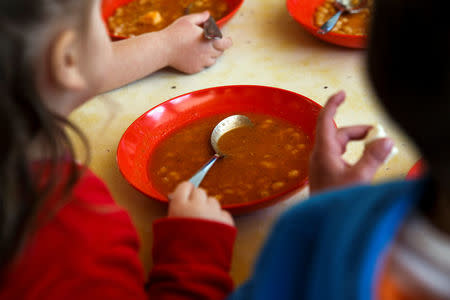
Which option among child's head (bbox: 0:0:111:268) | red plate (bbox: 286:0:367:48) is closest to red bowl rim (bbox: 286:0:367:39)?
red plate (bbox: 286:0:367:48)

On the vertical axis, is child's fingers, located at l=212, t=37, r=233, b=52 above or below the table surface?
above

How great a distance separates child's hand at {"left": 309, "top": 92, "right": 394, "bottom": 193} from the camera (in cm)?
73

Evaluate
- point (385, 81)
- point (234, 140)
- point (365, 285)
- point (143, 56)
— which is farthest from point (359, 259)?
point (143, 56)

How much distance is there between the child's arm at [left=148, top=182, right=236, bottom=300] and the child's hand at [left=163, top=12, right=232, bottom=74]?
451mm

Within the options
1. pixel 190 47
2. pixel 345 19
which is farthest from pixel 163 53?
pixel 345 19

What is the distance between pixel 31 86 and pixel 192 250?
0.34 meters

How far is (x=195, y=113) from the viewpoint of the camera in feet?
3.61

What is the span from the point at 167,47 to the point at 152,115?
22 centimetres

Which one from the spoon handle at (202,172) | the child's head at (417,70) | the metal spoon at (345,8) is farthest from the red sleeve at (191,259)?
the metal spoon at (345,8)

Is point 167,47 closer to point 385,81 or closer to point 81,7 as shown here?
point 81,7

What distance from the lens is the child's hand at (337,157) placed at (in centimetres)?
73

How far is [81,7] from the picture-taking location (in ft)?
2.19

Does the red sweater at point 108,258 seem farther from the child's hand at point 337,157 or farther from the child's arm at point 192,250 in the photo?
the child's hand at point 337,157

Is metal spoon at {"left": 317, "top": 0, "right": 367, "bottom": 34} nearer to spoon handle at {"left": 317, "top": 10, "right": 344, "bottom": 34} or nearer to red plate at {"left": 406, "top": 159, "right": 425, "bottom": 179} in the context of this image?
spoon handle at {"left": 317, "top": 10, "right": 344, "bottom": 34}
